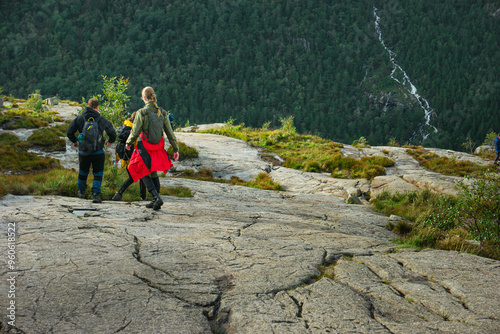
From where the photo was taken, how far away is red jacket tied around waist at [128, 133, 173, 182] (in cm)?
730

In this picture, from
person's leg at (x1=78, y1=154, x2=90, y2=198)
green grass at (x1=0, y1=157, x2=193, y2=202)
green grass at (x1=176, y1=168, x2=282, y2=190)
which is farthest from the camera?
green grass at (x1=176, y1=168, x2=282, y2=190)

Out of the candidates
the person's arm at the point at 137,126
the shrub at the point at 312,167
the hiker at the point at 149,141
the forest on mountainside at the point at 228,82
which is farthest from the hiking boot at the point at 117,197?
the forest on mountainside at the point at 228,82


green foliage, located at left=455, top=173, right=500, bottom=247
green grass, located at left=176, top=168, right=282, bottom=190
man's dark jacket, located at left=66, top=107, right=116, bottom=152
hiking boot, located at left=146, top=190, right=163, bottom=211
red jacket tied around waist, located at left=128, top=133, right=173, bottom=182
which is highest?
man's dark jacket, located at left=66, top=107, right=116, bottom=152

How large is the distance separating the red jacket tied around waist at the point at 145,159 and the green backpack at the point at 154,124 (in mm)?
147

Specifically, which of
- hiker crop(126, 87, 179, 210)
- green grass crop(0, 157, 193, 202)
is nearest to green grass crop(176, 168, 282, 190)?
green grass crop(0, 157, 193, 202)

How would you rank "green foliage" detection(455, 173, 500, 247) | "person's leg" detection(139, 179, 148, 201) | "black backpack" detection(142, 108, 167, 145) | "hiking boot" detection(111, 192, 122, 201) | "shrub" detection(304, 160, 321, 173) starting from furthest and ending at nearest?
"shrub" detection(304, 160, 321, 173) → "person's leg" detection(139, 179, 148, 201) → "hiking boot" detection(111, 192, 122, 201) → "black backpack" detection(142, 108, 167, 145) → "green foliage" detection(455, 173, 500, 247)

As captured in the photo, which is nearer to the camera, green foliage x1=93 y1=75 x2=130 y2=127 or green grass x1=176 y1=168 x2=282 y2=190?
green foliage x1=93 y1=75 x2=130 y2=127

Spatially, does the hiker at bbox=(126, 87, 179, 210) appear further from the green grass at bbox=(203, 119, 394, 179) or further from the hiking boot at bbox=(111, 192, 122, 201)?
the green grass at bbox=(203, 119, 394, 179)

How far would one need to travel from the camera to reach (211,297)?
3631mm

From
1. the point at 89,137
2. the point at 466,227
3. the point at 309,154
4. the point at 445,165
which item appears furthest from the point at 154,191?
the point at 445,165

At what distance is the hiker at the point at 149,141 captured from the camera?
7137 millimetres

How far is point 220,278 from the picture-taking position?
13.4ft

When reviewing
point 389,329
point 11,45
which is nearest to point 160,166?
point 389,329

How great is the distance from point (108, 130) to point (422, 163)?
721 inches
